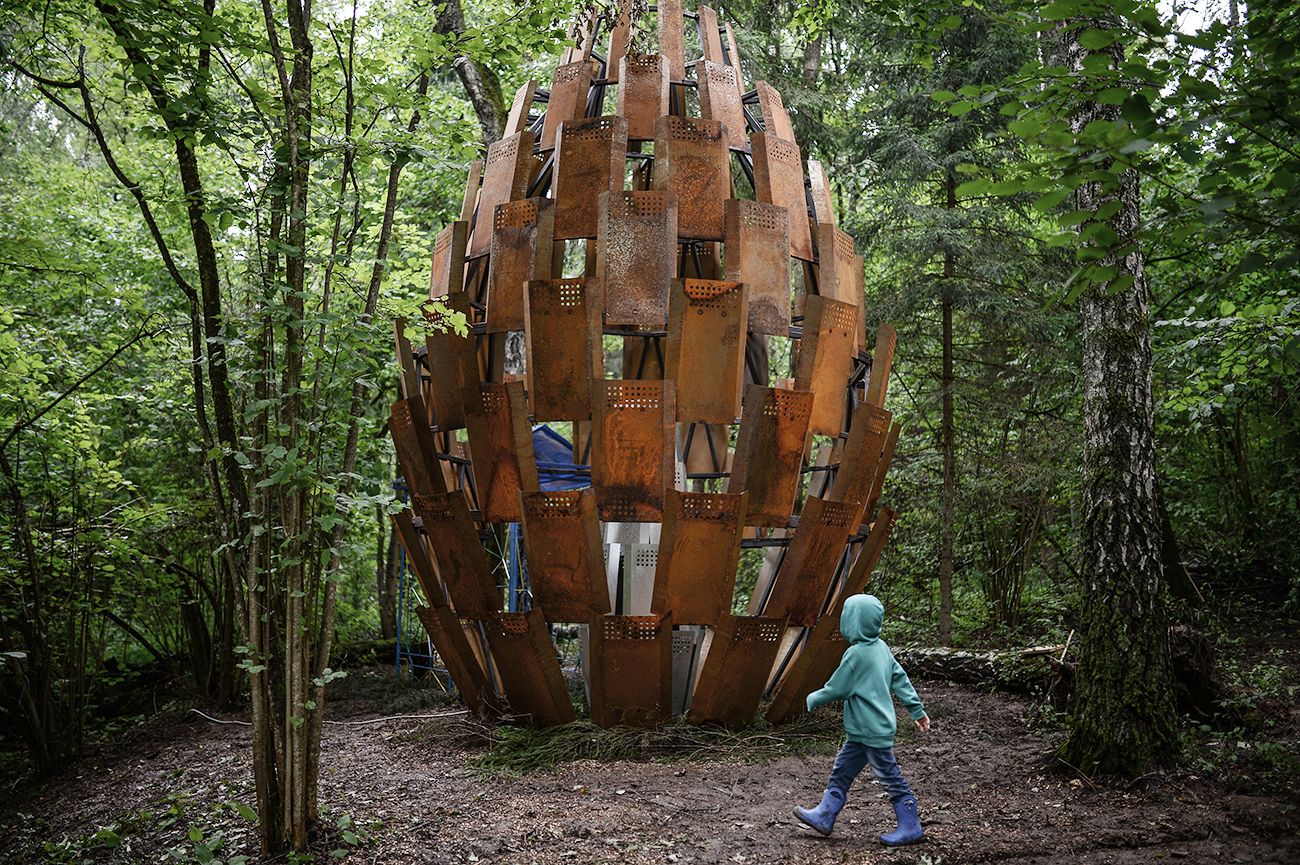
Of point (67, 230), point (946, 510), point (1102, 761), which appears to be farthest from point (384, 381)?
point (1102, 761)

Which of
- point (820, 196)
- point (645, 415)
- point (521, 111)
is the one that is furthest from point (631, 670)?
point (521, 111)

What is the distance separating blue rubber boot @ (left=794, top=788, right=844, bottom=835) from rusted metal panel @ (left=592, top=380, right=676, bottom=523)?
2.26 m

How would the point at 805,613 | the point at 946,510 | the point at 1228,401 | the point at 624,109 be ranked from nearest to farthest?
the point at 805,613, the point at 624,109, the point at 1228,401, the point at 946,510

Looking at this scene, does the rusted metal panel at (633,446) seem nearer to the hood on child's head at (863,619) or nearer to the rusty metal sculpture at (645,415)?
the rusty metal sculpture at (645,415)

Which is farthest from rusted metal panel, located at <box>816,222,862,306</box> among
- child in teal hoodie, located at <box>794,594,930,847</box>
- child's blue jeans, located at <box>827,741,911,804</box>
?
child's blue jeans, located at <box>827,741,911,804</box>

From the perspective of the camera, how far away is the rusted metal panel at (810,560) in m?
6.25

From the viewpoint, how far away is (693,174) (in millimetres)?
6555

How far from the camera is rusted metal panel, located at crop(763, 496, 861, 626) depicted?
6.25 metres

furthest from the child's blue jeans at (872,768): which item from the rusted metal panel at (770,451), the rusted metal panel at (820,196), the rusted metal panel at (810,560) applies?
the rusted metal panel at (820,196)

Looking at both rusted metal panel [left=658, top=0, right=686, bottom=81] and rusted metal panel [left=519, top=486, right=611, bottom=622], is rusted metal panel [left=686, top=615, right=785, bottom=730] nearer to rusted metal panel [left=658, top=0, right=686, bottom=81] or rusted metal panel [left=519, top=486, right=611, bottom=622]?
rusted metal panel [left=519, top=486, right=611, bottom=622]

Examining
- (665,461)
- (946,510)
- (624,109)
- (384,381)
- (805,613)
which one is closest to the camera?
(665,461)

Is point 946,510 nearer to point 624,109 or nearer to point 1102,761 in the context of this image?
point 1102,761

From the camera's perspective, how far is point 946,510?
9.75 metres

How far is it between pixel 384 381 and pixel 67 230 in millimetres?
4145
